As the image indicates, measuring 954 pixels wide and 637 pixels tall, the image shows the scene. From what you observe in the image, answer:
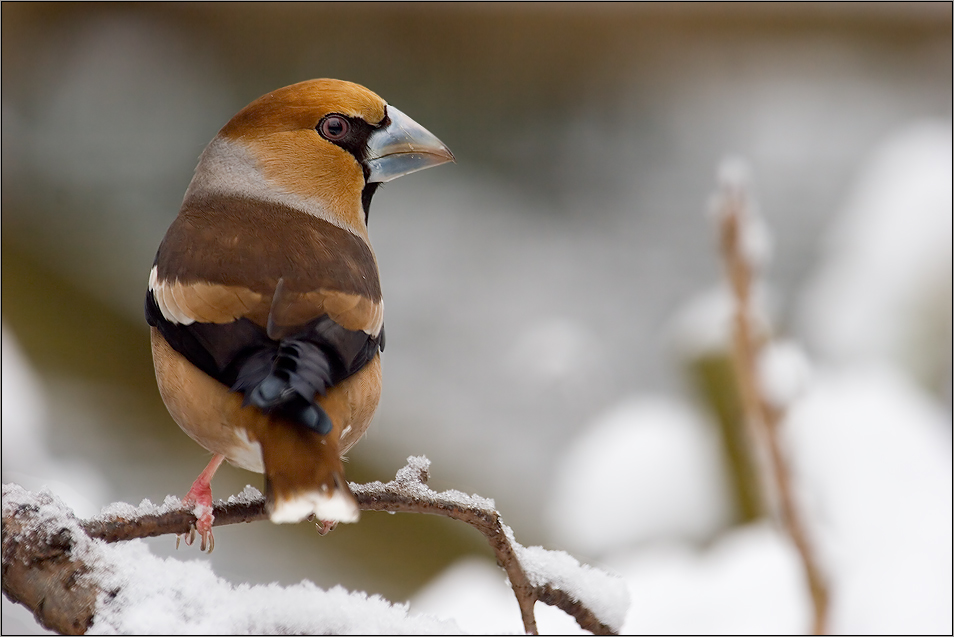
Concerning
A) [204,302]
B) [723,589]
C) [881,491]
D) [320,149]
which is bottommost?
[204,302]

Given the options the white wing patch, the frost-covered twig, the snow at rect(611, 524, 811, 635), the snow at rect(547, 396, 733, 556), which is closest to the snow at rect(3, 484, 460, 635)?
the white wing patch

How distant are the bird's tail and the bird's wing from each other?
0.08 feet

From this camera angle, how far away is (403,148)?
1.30 meters

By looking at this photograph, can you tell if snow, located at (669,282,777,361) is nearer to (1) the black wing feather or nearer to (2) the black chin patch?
(2) the black chin patch

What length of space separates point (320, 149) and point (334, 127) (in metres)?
0.04

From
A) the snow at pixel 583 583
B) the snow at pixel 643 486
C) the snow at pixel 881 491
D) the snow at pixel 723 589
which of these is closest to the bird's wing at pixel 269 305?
the snow at pixel 583 583

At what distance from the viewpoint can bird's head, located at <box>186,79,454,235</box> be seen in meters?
1.30

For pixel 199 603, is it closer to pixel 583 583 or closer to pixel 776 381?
pixel 583 583

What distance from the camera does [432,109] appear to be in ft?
10.7

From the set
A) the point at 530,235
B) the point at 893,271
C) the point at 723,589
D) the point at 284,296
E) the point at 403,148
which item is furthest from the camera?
the point at 530,235

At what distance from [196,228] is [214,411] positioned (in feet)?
1.04

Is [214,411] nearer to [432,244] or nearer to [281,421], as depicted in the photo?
[281,421]

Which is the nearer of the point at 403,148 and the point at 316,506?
the point at 316,506

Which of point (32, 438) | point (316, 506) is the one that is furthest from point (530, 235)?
point (316, 506)
